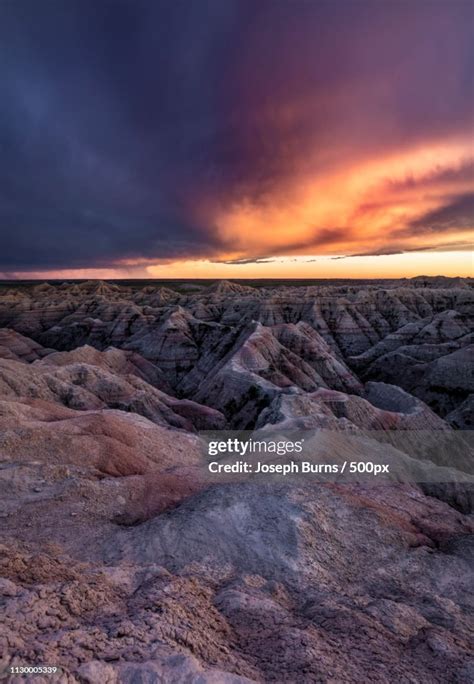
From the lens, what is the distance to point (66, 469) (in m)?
17.1

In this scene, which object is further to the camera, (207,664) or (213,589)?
(213,589)

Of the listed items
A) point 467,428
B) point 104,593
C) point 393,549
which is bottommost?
point 467,428

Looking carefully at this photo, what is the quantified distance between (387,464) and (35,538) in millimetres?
18803

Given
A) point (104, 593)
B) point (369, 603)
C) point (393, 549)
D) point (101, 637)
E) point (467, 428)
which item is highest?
point (101, 637)

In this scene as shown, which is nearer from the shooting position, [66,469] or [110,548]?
[110,548]

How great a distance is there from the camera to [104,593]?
850cm

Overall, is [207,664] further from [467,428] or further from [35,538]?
[467,428]

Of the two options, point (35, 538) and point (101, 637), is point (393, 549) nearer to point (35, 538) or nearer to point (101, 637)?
point (101, 637)

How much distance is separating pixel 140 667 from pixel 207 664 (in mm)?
1310

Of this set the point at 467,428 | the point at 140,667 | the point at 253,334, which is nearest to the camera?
the point at 140,667

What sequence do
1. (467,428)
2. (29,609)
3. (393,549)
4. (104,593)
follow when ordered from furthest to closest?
(467,428) < (393,549) < (104,593) < (29,609)

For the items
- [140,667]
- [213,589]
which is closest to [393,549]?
[213,589]

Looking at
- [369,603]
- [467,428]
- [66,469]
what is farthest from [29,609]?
[467,428]

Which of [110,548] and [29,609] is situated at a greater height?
[29,609]
